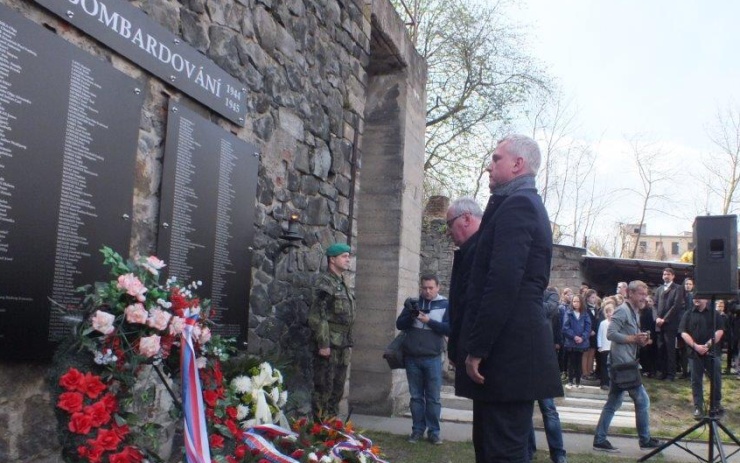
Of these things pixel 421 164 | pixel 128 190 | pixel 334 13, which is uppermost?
pixel 334 13

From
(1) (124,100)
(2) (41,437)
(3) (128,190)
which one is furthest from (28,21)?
(2) (41,437)

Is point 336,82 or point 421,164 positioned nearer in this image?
point 336,82

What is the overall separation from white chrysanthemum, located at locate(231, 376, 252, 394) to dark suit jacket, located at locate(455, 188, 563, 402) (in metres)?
1.15

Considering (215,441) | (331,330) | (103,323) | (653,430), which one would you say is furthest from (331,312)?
(653,430)

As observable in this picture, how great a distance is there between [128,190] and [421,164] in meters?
7.00

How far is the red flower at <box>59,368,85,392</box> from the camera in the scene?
9.50 ft

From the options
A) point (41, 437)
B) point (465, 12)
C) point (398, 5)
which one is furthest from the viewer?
point (465, 12)

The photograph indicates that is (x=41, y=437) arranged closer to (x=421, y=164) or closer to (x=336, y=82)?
(x=336, y=82)

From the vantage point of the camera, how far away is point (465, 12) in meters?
22.7

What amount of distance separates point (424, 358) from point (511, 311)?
4117mm

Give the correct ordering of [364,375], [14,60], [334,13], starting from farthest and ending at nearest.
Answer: [364,375] < [334,13] < [14,60]

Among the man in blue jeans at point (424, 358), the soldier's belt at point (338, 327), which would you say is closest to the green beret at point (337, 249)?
the soldier's belt at point (338, 327)

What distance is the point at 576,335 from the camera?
1312 cm

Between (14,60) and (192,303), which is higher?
(14,60)
